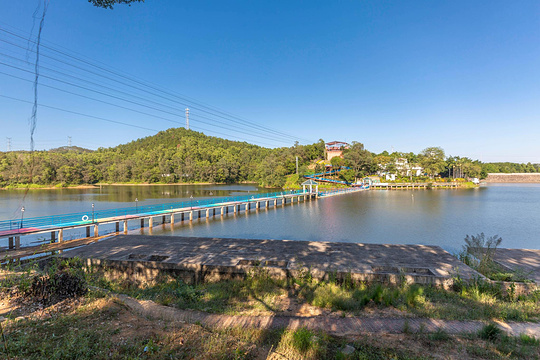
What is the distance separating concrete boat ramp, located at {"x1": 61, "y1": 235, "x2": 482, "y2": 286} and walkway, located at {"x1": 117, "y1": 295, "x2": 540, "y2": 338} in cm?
282

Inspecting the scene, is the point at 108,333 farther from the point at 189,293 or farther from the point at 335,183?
the point at 335,183

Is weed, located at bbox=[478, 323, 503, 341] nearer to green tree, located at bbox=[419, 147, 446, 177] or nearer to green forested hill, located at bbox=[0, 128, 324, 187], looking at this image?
green forested hill, located at bbox=[0, 128, 324, 187]

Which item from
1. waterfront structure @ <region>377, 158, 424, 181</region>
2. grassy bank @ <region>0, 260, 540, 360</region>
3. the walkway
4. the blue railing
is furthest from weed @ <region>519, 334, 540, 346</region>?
waterfront structure @ <region>377, 158, 424, 181</region>

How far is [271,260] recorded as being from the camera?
393 inches

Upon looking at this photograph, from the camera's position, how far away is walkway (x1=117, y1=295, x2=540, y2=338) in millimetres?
5004

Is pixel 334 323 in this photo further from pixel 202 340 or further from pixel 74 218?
pixel 74 218

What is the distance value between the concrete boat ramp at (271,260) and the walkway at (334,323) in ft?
9.26

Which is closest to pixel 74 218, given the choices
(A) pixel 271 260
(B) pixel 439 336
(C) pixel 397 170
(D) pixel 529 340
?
(A) pixel 271 260

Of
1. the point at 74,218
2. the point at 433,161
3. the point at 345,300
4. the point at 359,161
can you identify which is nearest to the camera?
the point at 345,300

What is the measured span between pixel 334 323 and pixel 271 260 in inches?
185

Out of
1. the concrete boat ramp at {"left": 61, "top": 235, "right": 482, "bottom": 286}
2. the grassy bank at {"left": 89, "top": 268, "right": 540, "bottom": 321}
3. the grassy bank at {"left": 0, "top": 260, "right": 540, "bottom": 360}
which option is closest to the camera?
the grassy bank at {"left": 0, "top": 260, "right": 540, "bottom": 360}

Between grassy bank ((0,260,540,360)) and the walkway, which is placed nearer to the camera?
grassy bank ((0,260,540,360))

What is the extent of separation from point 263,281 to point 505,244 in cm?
2045

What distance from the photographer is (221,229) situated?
2527 centimetres
